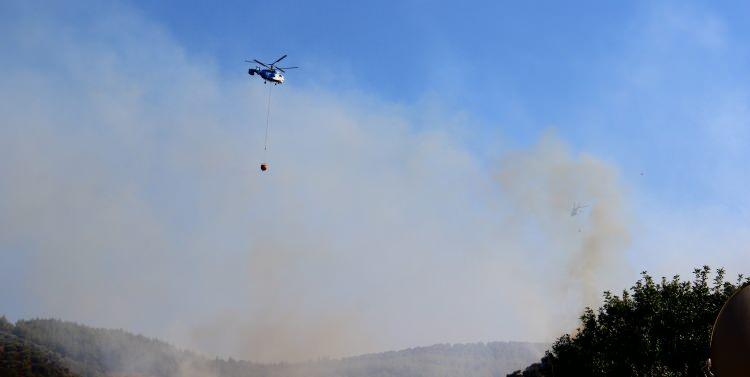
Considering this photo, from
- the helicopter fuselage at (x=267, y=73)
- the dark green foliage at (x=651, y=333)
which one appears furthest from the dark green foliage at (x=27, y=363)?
the dark green foliage at (x=651, y=333)

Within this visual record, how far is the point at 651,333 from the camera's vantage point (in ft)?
142

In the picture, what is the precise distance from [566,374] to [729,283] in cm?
1259

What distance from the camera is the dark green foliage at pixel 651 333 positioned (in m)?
40.9

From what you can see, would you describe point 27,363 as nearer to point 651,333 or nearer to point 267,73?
point 267,73

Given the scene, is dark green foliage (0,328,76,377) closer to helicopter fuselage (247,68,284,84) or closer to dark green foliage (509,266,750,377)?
helicopter fuselage (247,68,284,84)

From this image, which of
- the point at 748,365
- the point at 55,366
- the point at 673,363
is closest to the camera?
the point at 748,365

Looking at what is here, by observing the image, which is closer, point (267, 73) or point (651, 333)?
point (651, 333)

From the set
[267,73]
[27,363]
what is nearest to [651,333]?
[267,73]

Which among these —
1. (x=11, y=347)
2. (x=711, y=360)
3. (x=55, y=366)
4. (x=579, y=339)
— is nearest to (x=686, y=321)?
(x=579, y=339)

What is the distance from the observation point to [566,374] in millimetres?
48875

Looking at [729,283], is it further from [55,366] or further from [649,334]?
[55,366]

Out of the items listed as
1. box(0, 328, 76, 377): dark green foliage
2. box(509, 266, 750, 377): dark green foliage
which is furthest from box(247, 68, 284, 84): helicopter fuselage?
box(0, 328, 76, 377): dark green foliage

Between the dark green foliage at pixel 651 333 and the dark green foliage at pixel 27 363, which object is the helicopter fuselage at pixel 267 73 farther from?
the dark green foliage at pixel 27 363

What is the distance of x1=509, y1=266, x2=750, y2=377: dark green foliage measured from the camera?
40.9m
